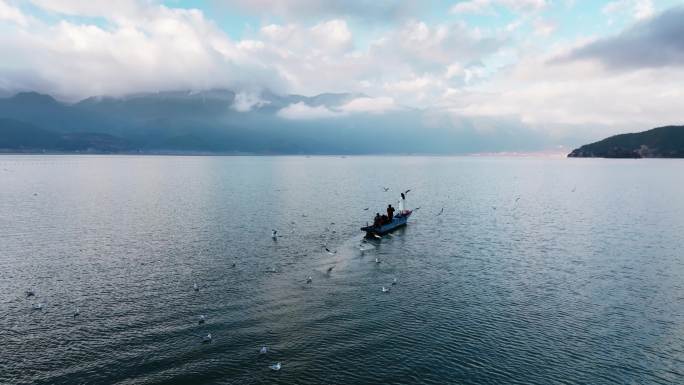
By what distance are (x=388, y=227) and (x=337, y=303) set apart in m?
38.5

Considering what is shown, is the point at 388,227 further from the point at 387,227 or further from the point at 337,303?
the point at 337,303

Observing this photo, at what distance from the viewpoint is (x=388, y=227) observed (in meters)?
79.7

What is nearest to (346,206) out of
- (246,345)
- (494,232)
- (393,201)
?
(393,201)

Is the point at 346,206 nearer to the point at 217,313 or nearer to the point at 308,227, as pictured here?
the point at 308,227

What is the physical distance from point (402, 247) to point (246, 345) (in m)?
39.5

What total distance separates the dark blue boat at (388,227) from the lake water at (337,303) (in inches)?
88.8

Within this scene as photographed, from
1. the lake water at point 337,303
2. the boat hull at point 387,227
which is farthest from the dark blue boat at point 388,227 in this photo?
the lake water at point 337,303

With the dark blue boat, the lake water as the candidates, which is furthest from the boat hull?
the lake water

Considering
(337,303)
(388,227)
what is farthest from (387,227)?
(337,303)

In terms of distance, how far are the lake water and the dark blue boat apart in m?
2.26

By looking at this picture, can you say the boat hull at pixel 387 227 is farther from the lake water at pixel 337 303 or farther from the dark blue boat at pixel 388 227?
the lake water at pixel 337 303

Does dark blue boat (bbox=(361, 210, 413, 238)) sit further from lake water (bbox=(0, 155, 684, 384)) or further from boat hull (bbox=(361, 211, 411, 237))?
lake water (bbox=(0, 155, 684, 384))

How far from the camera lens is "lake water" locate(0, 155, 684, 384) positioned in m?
31.0

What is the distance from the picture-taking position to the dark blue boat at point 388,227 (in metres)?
75.4
